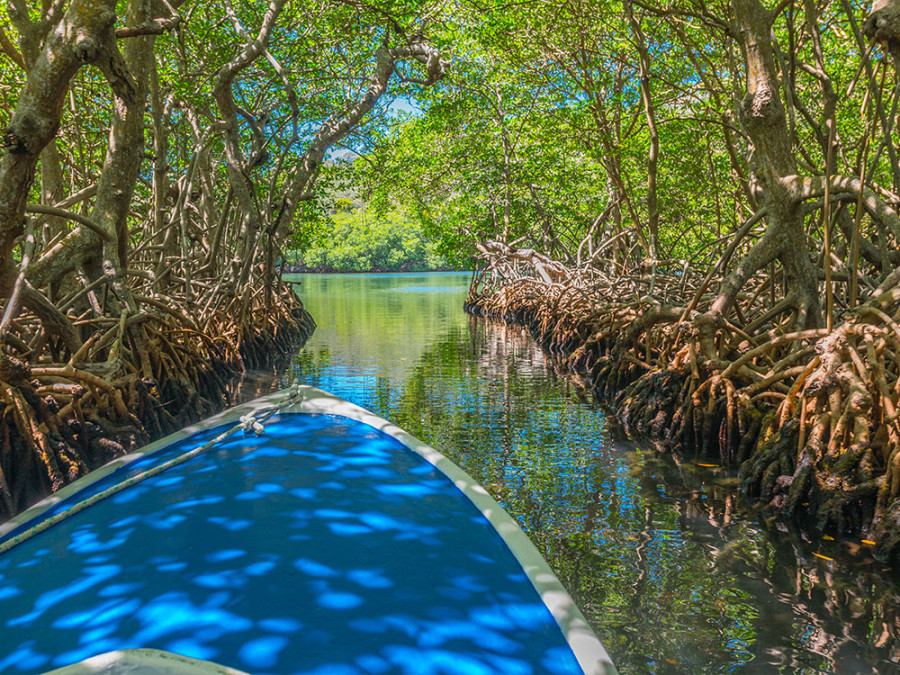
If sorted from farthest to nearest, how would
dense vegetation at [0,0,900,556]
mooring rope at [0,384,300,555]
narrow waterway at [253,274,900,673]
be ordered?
dense vegetation at [0,0,900,556]
narrow waterway at [253,274,900,673]
mooring rope at [0,384,300,555]

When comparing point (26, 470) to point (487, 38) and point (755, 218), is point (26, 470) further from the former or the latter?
point (487, 38)

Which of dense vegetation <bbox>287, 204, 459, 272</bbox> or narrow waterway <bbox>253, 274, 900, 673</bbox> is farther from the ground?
dense vegetation <bbox>287, 204, 459, 272</bbox>

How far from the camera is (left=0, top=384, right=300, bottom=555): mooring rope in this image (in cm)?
239

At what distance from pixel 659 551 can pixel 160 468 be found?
2756mm

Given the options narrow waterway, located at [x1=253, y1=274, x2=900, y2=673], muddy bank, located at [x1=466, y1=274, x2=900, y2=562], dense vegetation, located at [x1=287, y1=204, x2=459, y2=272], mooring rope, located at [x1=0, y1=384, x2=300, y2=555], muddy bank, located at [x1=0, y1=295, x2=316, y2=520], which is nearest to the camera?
mooring rope, located at [x1=0, y1=384, x2=300, y2=555]

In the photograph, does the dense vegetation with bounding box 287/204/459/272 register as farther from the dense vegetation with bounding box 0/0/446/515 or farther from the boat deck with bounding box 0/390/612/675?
the boat deck with bounding box 0/390/612/675

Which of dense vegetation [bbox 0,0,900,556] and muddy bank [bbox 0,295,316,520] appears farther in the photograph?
muddy bank [bbox 0,295,316,520]

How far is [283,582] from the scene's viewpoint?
6.59 feet

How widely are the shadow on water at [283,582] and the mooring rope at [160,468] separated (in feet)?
0.11

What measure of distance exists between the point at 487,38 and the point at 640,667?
10.8 meters

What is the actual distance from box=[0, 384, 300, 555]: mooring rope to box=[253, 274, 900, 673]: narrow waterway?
172cm

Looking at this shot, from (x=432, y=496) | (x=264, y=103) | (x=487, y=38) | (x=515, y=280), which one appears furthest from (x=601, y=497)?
(x=515, y=280)

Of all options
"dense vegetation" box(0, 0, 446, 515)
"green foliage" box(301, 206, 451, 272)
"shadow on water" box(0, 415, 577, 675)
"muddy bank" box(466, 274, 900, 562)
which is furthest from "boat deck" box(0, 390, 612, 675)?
"green foliage" box(301, 206, 451, 272)

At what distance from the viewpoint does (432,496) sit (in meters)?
2.84
